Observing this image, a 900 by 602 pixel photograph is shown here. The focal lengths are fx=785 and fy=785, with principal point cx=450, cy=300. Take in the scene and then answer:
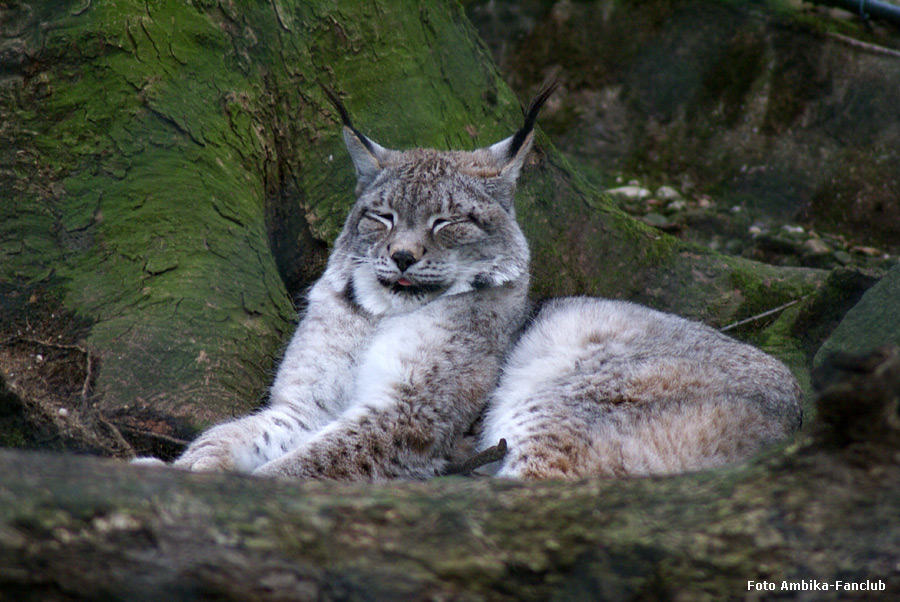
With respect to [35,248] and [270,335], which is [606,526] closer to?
[270,335]

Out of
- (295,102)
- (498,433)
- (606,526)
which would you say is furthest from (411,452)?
(295,102)

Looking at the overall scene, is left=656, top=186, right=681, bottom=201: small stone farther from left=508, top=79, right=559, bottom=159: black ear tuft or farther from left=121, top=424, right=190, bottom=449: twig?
left=121, top=424, right=190, bottom=449: twig

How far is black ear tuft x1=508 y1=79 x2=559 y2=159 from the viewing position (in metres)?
4.09

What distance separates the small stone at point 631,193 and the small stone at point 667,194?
11 centimetres

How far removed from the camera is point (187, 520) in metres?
1.56

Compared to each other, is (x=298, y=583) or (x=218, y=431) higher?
(x=298, y=583)

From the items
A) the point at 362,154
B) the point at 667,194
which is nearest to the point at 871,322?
the point at 362,154

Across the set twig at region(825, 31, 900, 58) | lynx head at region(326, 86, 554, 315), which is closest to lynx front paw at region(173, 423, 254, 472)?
lynx head at region(326, 86, 554, 315)

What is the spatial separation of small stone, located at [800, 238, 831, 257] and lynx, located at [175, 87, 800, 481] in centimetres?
310

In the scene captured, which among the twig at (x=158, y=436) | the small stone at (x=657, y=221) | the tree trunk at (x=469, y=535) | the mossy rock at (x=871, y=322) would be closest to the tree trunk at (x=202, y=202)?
the twig at (x=158, y=436)

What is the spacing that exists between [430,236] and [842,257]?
4.18 meters

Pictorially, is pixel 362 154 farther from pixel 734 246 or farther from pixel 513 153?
pixel 734 246

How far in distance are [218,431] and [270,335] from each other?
802mm

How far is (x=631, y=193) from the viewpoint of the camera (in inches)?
295
